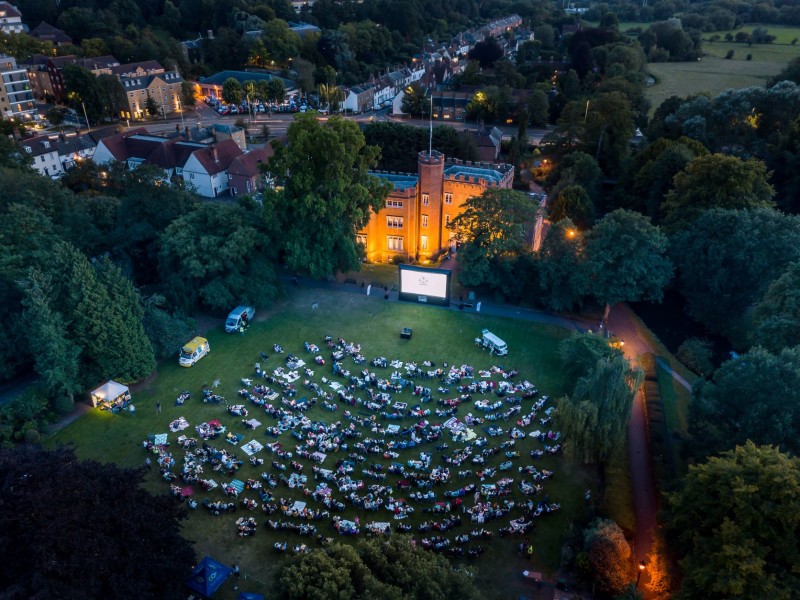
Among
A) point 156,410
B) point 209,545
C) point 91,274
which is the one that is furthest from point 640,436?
point 91,274

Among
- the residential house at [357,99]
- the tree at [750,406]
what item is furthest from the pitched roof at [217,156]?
the tree at [750,406]

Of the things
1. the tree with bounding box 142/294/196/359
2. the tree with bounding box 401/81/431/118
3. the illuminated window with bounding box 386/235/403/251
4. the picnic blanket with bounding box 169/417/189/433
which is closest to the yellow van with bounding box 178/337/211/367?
the tree with bounding box 142/294/196/359

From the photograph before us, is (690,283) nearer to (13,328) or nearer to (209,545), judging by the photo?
(209,545)

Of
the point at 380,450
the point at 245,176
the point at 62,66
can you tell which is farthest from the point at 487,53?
the point at 380,450

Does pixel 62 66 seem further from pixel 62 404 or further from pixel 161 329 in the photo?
pixel 62 404

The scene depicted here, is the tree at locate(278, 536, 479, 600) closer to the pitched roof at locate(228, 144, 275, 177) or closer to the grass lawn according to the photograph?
the grass lawn

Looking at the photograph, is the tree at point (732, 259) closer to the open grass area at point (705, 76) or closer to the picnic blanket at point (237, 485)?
the picnic blanket at point (237, 485)
